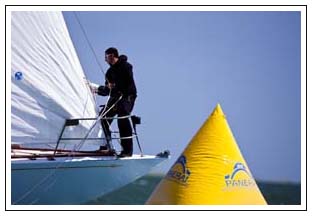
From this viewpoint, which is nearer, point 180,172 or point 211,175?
point 211,175

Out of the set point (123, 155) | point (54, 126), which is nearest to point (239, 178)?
point (123, 155)

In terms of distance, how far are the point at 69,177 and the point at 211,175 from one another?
1.76 meters

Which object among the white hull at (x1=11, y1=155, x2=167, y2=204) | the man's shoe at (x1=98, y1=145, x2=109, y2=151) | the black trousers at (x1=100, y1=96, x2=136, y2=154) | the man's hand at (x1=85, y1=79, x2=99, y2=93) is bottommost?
the white hull at (x1=11, y1=155, x2=167, y2=204)

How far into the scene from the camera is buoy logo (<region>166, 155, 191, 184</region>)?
7000 millimetres

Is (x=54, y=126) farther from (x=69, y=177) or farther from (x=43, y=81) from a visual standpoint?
(x=69, y=177)

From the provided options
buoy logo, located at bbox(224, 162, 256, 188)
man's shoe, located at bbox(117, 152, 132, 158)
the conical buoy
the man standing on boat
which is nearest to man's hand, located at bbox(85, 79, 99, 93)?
the man standing on boat

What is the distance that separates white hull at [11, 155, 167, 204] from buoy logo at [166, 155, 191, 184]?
3.20ft

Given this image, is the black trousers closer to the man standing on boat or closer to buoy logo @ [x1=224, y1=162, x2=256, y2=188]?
the man standing on boat

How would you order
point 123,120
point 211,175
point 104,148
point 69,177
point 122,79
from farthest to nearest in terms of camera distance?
1. point 104,148
2. point 122,79
3. point 123,120
4. point 69,177
5. point 211,175

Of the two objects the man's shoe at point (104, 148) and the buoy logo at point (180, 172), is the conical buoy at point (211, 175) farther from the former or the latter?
the man's shoe at point (104, 148)

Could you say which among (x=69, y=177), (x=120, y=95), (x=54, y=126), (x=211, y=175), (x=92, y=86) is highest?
(x=92, y=86)

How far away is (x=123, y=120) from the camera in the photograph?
823 cm

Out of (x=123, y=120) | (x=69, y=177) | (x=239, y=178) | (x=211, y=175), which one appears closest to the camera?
(x=211, y=175)

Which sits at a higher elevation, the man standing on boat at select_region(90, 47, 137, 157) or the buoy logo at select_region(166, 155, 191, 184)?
the man standing on boat at select_region(90, 47, 137, 157)
